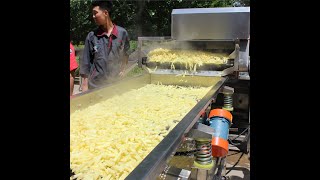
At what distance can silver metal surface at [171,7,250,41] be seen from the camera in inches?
197

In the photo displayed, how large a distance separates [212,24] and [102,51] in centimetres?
193

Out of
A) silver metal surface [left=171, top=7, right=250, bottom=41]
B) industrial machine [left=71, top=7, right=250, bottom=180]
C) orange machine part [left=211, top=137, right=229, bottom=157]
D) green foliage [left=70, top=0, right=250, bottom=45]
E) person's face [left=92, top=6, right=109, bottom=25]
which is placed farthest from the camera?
green foliage [left=70, top=0, right=250, bottom=45]

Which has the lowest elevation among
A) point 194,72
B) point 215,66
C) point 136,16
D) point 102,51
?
point 194,72

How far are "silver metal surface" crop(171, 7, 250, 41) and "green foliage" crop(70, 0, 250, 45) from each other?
5.69 meters

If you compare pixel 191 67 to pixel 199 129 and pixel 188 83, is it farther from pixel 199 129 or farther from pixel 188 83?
pixel 199 129

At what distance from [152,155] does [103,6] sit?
3.59 metres

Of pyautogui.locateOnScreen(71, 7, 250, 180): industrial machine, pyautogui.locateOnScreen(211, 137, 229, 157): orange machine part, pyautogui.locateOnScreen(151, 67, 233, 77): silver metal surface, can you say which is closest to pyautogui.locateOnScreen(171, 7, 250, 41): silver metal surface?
pyautogui.locateOnScreen(71, 7, 250, 180): industrial machine

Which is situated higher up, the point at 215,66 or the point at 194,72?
the point at 215,66

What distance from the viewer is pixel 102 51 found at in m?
4.83

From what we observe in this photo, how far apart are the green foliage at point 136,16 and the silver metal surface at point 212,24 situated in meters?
5.69

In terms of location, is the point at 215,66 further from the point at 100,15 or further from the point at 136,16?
the point at 136,16

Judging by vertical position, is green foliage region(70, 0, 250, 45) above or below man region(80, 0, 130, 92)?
above

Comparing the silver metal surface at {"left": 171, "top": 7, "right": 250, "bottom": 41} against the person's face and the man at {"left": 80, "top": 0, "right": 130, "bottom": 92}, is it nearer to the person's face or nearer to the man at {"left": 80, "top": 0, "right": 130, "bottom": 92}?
the man at {"left": 80, "top": 0, "right": 130, "bottom": 92}

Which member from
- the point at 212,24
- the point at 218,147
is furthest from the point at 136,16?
the point at 218,147
